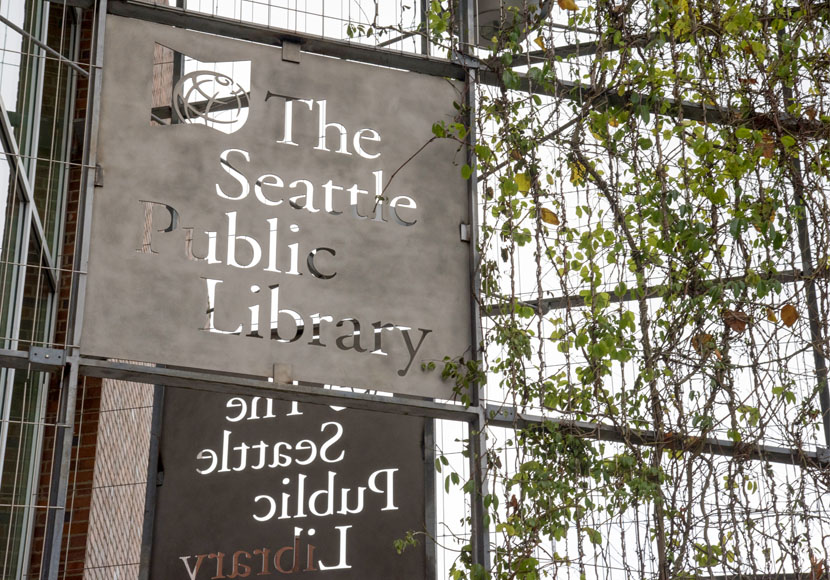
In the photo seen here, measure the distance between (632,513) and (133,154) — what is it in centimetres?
269

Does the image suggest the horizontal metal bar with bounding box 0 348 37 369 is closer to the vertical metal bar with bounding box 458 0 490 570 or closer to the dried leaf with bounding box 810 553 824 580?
the vertical metal bar with bounding box 458 0 490 570

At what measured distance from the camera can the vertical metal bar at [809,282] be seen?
614 cm

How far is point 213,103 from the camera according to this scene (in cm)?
526

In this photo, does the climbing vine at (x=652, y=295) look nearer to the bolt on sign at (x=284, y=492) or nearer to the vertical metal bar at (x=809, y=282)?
the vertical metal bar at (x=809, y=282)

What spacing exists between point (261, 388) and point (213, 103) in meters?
1.29

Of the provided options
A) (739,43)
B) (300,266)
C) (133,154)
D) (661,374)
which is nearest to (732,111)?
(739,43)

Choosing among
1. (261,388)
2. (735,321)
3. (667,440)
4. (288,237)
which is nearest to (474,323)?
(288,237)

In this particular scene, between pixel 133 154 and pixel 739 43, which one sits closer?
pixel 133 154

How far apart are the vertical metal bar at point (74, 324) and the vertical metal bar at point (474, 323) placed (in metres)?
1.63

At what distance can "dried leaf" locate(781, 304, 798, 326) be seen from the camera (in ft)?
20.1

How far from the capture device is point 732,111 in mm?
6129

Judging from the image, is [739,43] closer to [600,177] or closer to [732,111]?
[732,111]

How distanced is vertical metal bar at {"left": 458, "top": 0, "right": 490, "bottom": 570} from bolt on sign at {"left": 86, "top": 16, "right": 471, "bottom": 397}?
0.05 meters

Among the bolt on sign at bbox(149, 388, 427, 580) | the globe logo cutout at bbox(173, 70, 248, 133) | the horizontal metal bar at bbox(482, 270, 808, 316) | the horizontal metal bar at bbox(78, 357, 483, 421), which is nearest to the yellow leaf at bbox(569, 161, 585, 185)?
the horizontal metal bar at bbox(482, 270, 808, 316)
